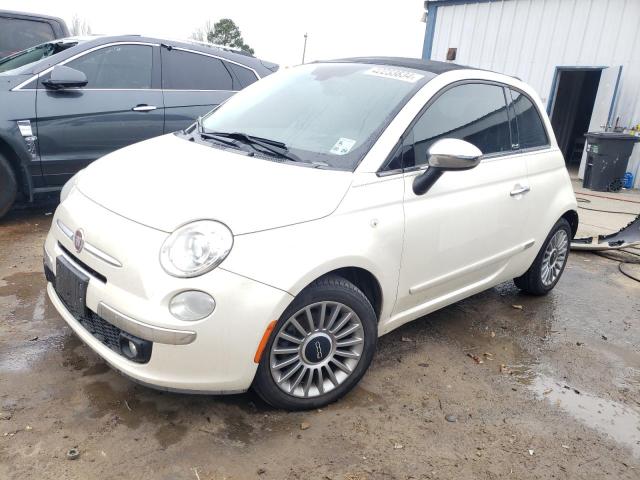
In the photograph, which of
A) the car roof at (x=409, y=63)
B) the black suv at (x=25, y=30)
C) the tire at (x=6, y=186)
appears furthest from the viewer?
the black suv at (x=25, y=30)

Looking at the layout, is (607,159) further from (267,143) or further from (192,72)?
(267,143)

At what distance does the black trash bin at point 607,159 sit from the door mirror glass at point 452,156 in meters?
8.44

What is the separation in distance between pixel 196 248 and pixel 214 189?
34cm

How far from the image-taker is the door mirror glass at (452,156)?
8.71 ft

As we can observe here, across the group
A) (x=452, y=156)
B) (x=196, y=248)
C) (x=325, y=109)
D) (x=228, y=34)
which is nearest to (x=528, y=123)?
(x=452, y=156)

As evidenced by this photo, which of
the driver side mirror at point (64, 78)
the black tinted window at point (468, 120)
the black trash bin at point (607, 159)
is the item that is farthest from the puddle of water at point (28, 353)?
the black trash bin at point (607, 159)

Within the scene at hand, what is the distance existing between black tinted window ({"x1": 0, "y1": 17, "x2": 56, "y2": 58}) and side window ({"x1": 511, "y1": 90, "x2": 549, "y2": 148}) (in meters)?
6.42

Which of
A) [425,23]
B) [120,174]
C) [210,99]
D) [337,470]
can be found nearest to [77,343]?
[120,174]

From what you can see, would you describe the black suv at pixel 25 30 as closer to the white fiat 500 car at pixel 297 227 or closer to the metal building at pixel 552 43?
the white fiat 500 car at pixel 297 227

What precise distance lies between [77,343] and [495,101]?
9.62ft

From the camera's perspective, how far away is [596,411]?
2875mm

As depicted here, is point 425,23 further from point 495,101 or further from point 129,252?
point 129,252

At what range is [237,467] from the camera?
2.19 metres

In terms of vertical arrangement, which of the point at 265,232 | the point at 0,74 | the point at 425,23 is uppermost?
the point at 425,23
